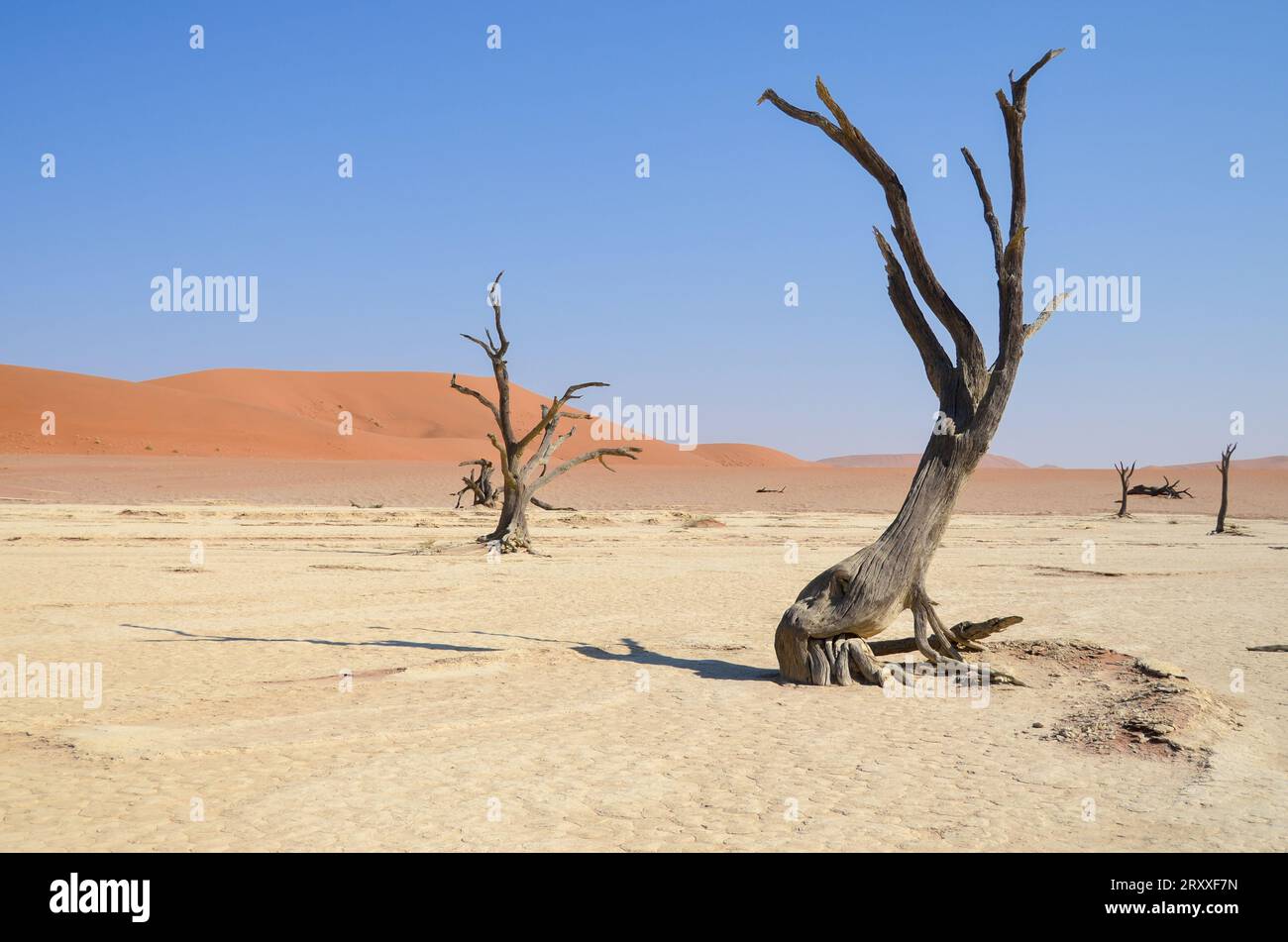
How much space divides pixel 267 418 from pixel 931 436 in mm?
→ 79207

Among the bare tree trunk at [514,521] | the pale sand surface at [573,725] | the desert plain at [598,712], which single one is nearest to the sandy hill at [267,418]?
the bare tree trunk at [514,521]

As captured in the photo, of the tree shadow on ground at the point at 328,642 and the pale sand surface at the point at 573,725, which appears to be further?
the tree shadow on ground at the point at 328,642

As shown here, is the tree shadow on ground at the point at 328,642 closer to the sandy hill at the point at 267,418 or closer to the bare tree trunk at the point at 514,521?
the bare tree trunk at the point at 514,521

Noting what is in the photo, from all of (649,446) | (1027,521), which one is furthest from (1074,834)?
(649,446)

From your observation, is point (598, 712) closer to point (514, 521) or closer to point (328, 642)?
point (328, 642)

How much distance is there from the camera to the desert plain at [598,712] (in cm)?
525

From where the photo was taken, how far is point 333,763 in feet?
20.6

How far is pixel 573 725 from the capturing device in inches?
291

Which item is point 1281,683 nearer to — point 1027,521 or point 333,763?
point 333,763

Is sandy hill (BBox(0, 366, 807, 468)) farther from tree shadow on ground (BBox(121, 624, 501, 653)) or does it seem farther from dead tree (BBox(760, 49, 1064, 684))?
dead tree (BBox(760, 49, 1064, 684))

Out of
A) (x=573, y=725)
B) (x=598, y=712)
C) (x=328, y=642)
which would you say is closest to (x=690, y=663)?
(x=598, y=712)

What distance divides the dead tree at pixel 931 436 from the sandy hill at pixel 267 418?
195 ft

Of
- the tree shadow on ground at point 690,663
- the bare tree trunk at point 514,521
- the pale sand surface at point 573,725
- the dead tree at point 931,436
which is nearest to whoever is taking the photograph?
the pale sand surface at point 573,725
